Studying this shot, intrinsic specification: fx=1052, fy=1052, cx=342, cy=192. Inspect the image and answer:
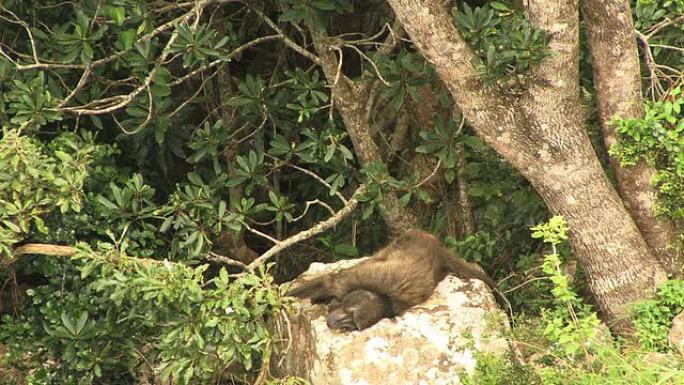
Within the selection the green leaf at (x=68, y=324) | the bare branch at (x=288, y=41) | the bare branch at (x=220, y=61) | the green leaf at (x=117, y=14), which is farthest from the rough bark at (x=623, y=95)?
the green leaf at (x=68, y=324)

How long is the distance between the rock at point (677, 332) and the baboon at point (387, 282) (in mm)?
1073

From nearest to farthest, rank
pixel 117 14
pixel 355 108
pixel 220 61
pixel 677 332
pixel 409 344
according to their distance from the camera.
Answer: pixel 677 332 → pixel 409 344 → pixel 117 14 → pixel 220 61 → pixel 355 108

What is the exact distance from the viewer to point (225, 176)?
253 inches

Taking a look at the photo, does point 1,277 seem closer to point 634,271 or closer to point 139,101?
point 139,101

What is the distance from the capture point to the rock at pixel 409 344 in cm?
508

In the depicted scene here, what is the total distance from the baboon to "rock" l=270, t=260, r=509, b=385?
0.21 ft

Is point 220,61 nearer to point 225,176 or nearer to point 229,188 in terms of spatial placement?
point 225,176

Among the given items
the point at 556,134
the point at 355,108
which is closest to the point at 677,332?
the point at 556,134

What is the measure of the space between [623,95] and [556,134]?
0.42 m

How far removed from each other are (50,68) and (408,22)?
210 cm

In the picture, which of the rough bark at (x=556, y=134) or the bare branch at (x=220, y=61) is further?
the bare branch at (x=220, y=61)

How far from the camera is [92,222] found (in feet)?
19.9

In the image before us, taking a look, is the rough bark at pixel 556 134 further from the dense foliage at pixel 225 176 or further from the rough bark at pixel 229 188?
the rough bark at pixel 229 188

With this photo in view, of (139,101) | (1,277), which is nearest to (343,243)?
(139,101)
